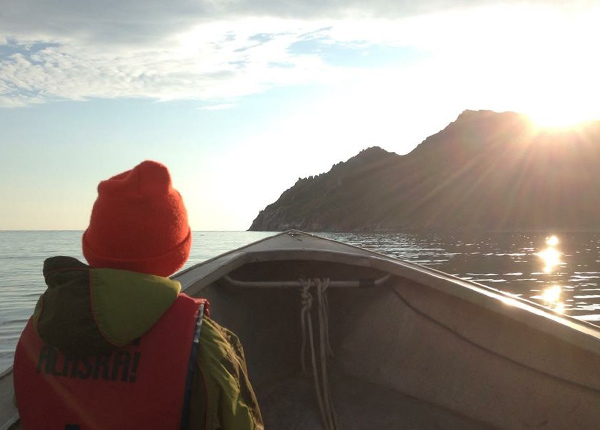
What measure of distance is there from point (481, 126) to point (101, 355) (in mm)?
177182

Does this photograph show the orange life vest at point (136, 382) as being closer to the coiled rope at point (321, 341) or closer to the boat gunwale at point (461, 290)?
the boat gunwale at point (461, 290)

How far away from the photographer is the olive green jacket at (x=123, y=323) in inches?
67.7

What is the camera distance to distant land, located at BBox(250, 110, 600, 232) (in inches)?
4936

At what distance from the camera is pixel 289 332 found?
18.0 ft

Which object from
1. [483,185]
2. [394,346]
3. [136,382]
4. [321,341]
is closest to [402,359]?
[394,346]

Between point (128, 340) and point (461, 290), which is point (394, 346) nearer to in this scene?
point (461, 290)

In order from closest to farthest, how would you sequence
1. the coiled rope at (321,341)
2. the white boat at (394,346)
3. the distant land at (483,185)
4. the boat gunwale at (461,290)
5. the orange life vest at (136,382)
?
the orange life vest at (136,382)
the boat gunwale at (461,290)
the white boat at (394,346)
the coiled rope at (321,341)
the distant land at (483,185)

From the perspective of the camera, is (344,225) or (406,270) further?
(344,225)

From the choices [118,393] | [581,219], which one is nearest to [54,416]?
[118,393]

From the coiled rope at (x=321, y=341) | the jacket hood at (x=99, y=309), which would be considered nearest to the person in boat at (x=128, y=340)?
the jacket hood at (x=99, y=309)

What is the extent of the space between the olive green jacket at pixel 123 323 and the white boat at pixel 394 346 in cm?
205

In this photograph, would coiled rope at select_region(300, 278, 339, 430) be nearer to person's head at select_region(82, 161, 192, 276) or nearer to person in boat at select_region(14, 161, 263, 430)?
person in boat at select_region(14, 161, 263, 430)

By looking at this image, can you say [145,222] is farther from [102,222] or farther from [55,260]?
[55,260]

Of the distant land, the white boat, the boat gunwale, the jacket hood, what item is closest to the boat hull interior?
the white boat
